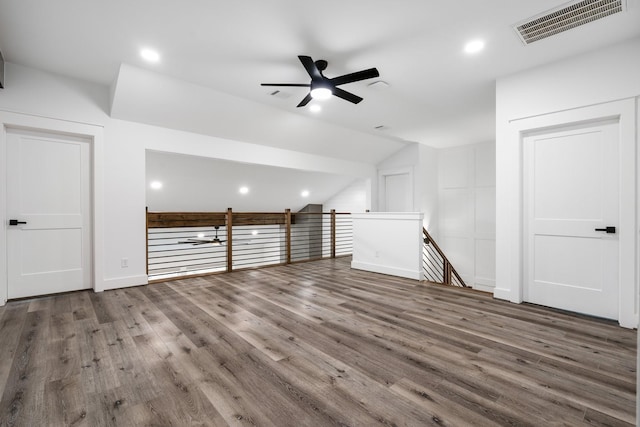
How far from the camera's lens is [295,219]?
9.20 m

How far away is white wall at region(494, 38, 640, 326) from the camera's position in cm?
286

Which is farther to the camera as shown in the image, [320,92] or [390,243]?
[390,243]

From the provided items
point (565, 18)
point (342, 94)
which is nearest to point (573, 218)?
point (565, 18)

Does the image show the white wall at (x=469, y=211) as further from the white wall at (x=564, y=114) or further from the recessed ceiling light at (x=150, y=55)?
the recessed ceiling light at (x=150, y=55)

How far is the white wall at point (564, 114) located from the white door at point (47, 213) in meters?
5.40

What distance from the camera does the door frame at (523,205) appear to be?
2852 mm

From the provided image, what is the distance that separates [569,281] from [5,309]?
20.1 ft

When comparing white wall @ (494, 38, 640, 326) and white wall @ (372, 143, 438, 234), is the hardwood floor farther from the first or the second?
white wall @ (372, 143, 438, 234)

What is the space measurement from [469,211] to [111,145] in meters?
6.96

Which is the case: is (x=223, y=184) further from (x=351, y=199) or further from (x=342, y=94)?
(x=342, y=94)

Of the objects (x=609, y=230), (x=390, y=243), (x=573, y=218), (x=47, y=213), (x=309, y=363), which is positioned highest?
(x=47, y=213)

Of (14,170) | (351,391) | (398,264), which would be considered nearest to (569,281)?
(398,264)

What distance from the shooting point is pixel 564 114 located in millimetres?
3229

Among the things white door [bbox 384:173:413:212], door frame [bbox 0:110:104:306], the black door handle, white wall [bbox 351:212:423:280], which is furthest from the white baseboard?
door frame [bbox 0:110:104:306]
